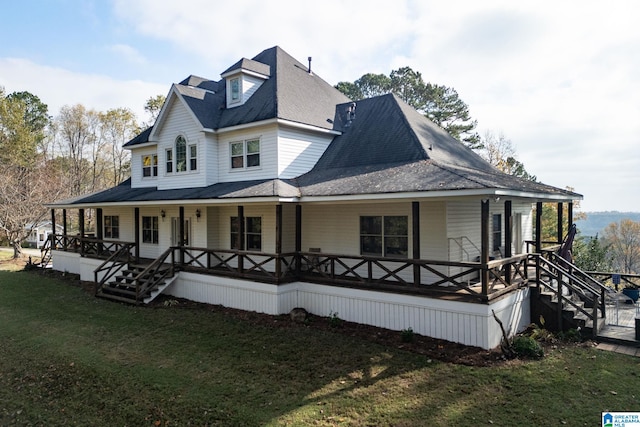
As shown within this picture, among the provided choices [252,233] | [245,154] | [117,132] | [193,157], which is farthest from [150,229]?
[117,132]

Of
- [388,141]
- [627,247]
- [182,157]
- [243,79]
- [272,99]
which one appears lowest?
[627,247]

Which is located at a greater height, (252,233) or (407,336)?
(252,233)

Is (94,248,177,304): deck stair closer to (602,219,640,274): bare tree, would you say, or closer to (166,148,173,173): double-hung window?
(166,148,173,173): double-hung window

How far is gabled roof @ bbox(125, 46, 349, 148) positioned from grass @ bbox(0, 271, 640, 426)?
8.16 m

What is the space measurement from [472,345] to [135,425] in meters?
7.29

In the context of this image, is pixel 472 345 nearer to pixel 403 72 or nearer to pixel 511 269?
pixel 511 269

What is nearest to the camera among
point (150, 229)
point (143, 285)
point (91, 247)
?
point (143, 285)

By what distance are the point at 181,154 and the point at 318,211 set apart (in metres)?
7.13

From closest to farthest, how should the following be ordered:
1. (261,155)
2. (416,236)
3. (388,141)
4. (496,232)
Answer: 1. (416,236)
2. (496,232)
3. (388,141)
4. (261,155)

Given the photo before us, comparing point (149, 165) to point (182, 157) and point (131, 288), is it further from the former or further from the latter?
point (131, 288)

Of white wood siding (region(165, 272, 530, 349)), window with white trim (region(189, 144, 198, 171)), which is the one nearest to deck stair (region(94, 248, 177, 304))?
white wood siding (region(165, 272, 530, 349))

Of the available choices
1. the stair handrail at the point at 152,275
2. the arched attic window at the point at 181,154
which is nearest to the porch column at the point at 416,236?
the stair handrail at the point at 152,275

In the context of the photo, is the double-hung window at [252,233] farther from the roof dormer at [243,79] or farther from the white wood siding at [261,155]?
the roof dormer at [243,79]

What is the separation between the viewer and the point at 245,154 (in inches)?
612
